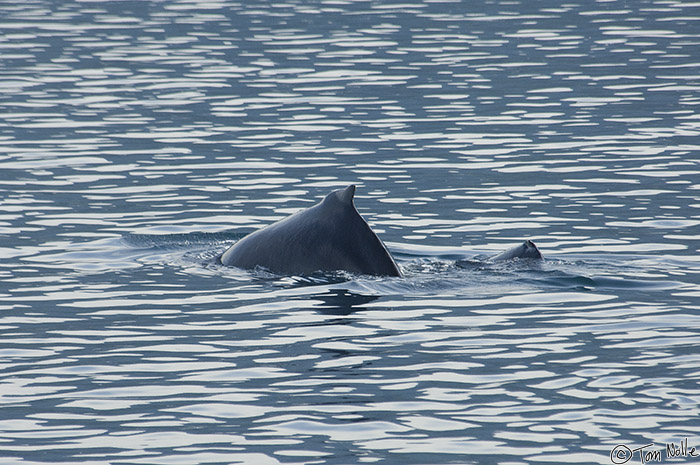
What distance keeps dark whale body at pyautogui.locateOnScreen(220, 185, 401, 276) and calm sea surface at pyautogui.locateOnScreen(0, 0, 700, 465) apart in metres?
0.16

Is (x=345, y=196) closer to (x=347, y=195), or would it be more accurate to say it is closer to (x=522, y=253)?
(x=347, y=195)

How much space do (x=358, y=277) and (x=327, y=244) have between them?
394 mm

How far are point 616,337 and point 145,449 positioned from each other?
13.1ft

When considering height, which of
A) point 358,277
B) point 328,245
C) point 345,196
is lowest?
point 358,277

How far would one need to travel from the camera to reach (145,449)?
324 inches

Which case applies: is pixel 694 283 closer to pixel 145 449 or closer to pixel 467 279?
pixel 467 279

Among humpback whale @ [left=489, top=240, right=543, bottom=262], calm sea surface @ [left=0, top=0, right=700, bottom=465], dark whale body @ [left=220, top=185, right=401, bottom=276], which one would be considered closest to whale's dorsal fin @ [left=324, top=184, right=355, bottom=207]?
dark whale body @ [left=220, top=185, right=401, bottom=276]

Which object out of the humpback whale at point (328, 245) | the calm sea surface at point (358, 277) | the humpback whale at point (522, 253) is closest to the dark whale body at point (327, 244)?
the humpback whale at point (328, 245)

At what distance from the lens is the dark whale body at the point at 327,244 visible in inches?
486

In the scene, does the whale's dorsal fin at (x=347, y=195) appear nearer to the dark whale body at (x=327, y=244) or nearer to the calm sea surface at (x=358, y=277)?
the dark whale body at (x=327, y=244)

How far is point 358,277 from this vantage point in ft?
41.1

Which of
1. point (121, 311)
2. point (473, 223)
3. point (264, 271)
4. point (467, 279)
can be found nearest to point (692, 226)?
point (473, 223)

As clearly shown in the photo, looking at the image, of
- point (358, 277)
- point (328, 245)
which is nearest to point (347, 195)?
point (328, 245)

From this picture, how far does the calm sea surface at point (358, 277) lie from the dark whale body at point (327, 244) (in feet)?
0.51
